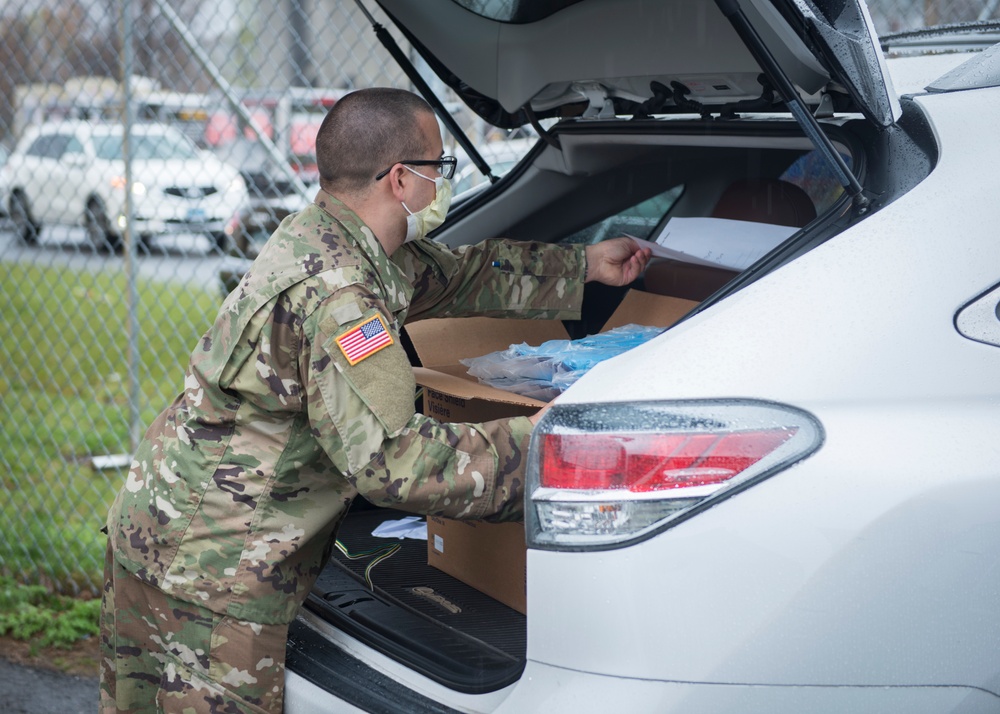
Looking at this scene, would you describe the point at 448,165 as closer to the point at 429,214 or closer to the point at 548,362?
the point at 429,214

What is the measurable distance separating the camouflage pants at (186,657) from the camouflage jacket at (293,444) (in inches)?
1.8

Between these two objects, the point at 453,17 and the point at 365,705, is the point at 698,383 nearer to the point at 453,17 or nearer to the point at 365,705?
the point at 365,705

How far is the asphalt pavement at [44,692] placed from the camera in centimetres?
312

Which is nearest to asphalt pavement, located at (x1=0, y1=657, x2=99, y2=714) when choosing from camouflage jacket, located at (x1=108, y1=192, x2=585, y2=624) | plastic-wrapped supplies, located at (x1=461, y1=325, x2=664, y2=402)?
camouflage jacket, located at (x1=108, y1=192, x2=585, y2=624)

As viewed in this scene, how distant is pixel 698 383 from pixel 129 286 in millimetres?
3270

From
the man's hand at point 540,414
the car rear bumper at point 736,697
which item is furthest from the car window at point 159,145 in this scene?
the car rear bumper at point 736,697

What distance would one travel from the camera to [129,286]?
4.18 metres

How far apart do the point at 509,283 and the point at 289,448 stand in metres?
0.90

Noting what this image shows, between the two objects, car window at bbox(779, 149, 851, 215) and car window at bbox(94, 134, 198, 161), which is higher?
car window at bbox(779, 149, 851, 215)

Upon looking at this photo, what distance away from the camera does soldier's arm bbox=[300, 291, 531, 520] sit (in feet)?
5.73

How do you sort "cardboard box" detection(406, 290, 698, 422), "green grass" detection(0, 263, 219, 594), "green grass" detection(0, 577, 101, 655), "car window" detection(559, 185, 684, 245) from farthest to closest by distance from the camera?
"green grass" detection(0, 263, 219, 594) → "green grass" detection(0, 577, 101, 655) → "car window" detection(559, 185, 684, 245) → "cardboard box" detection(406, 290, 698, 422)

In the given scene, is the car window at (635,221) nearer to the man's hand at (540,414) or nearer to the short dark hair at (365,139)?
the short dark hair at (365,139)

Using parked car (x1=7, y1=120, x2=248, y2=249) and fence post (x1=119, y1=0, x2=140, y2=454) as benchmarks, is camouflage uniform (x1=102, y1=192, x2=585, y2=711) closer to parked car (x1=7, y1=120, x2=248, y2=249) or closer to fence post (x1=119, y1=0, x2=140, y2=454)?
fence post (x1=119, y1=0, x2=140, y2=454)

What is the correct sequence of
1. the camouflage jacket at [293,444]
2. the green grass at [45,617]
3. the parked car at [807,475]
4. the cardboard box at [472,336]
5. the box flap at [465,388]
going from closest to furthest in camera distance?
the parked car at [807,475], the camouflage jacket at [293,444], the box flap at [465,388], the cardboard box at [472,336], the green grass at [45,617]
